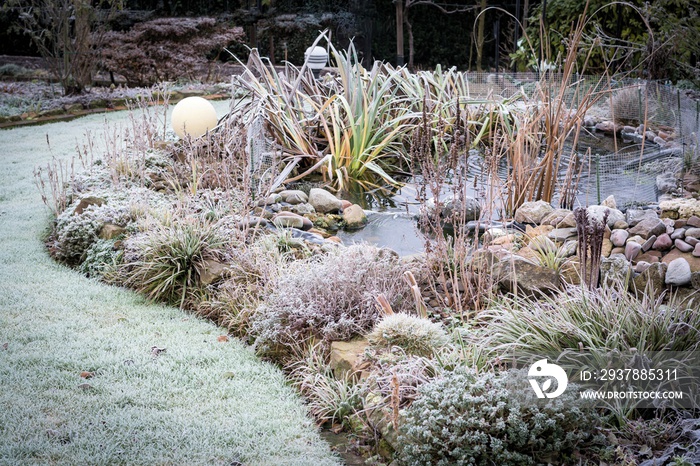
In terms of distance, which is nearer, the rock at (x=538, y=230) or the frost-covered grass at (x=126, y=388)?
the frost-covered grass at (x=126, y=388)

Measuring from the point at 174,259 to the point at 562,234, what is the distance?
2.25 meters

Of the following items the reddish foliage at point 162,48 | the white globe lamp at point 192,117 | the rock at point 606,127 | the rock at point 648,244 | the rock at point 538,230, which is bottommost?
the rock at point 538,230

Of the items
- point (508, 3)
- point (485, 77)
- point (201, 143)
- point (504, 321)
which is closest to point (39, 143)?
point (201, 143)

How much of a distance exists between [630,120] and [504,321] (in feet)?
19.4

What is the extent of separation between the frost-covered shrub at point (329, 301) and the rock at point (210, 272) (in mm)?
547

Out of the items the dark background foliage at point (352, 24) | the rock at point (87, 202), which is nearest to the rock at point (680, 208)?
the rock at point (87, 202)

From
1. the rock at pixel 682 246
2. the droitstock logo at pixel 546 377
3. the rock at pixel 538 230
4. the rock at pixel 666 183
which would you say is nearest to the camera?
the droitstock logo at pixel 546 377

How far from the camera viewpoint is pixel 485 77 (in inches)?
352

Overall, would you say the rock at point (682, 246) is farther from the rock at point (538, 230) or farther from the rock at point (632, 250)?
the rock at point (538, 230)

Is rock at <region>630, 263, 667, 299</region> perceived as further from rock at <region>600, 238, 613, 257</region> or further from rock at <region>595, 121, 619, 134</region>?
rock at <region>595, 121, 619, 134</region>

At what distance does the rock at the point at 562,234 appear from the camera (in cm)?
400

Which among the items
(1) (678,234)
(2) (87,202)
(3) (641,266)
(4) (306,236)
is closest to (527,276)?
(3) (641,266)

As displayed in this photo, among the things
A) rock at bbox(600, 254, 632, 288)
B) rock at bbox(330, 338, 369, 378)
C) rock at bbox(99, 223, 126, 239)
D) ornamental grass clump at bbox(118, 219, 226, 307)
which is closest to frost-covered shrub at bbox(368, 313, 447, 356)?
rock at bbox(330, 338, 369, 378)

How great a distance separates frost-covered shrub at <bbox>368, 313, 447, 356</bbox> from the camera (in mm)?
2844
